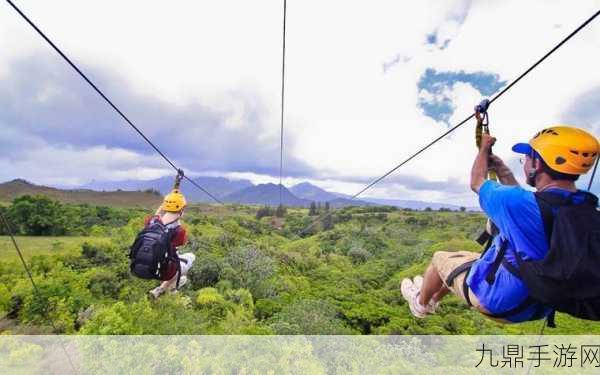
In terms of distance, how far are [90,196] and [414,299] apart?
42618 millimetres

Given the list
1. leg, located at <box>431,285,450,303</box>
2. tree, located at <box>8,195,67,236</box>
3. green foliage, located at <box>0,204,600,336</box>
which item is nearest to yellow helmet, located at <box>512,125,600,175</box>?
leg, located at <box>431,285,450,303</box>

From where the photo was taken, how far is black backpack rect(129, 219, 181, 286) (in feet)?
13.7

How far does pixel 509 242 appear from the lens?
6.63ft

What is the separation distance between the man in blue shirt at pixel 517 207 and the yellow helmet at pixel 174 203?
3427 millimetres

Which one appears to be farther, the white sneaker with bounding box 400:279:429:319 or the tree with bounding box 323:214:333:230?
the tree with bounding box 323:214:333:230

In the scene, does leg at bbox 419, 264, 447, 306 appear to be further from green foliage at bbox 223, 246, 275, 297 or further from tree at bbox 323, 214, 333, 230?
tree at bbox 323, 214, 333, 230

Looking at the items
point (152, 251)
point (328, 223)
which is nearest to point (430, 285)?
point (152, 251)

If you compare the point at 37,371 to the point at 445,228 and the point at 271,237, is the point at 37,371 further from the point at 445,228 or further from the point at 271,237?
the point at 445,228

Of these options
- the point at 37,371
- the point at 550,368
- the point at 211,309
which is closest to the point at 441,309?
the point at 550,368

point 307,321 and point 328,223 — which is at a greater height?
point 328,223

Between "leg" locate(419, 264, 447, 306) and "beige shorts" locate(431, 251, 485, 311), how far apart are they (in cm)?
7

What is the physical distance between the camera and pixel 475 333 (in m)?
25.1

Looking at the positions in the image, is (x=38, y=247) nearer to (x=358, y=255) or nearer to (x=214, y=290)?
(x=214, y=290)

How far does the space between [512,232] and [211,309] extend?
19818 mm
